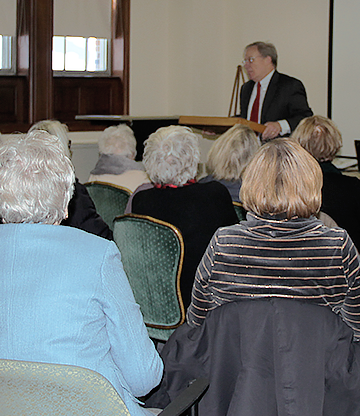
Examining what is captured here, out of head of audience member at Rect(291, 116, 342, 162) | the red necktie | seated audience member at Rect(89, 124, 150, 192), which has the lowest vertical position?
seated audience member at Rect(89, 124, 150, 192)

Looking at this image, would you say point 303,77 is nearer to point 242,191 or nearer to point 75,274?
point 242,191

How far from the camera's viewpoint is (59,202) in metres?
1.40

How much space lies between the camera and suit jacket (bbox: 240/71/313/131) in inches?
193

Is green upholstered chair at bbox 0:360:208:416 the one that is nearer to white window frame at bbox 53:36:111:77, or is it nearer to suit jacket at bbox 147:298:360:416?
suit jacket at bbox 147:298:360:416

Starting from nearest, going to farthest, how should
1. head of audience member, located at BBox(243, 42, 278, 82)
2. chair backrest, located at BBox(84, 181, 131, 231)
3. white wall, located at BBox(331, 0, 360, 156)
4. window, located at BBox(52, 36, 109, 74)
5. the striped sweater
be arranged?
the striped sweater → chair backrest, located at BBox(84, 181, 131, 231) → head of audience member, located at BBox(243, 42, 278, 82) → white wall, located at BBox(331, 0, 360, 156) → window, located at BBox(52, 36, 109, 74)

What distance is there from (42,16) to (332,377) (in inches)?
221

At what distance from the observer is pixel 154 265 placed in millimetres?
2252

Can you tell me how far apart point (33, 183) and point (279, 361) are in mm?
812

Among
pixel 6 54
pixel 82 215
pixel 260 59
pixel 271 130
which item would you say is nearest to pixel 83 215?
pixel 82 215

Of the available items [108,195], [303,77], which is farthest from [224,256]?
[303,77]

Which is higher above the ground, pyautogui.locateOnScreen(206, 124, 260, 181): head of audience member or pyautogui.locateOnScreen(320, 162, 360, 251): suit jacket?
pyautogui.locateOnScreen(206, 124, 260, 181): head of audience member

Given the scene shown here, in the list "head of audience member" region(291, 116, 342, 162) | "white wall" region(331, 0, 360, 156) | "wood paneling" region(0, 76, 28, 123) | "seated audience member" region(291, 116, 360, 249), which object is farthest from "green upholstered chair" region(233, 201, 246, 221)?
"wood paneling" region(0, 76, 28, 123)

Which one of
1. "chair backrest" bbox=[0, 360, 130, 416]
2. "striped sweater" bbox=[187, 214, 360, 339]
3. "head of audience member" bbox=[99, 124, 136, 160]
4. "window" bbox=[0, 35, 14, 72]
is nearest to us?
"chair backrest" bbox=[0, 360, 130, 416]

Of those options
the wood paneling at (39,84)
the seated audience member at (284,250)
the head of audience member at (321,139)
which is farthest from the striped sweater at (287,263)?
the wood paneling at (39,84)
